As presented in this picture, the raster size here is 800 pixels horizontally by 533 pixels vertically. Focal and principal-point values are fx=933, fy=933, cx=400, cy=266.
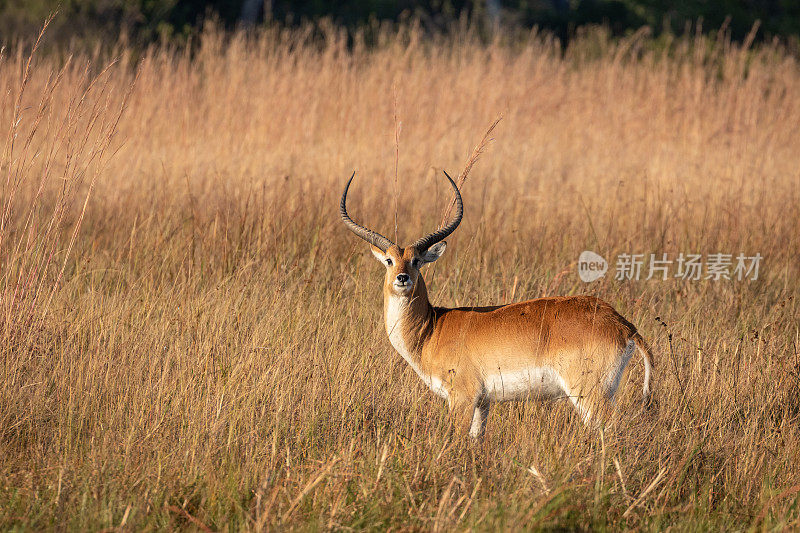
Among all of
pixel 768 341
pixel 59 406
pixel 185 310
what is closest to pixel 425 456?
pixel 59 406

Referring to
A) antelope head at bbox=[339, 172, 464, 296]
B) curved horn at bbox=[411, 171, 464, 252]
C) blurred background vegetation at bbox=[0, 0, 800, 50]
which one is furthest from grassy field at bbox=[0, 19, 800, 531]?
blurred background vegetation at bbox=[0, 0, 800, 50]

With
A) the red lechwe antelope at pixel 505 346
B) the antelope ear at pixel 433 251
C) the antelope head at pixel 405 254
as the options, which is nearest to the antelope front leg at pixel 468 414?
the red lechwe antelope at pixel 505 346

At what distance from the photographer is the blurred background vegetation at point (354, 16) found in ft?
48.9

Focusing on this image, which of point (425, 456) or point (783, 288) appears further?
point (783, 288)

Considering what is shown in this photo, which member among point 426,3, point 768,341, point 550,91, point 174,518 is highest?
point 426,3

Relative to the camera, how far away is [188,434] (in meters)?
3.48

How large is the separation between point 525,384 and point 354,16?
1597 centimetres

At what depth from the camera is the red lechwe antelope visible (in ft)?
12.5

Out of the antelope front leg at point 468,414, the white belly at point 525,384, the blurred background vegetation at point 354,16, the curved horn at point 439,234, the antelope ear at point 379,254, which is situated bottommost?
the antelope front leg at point 468,414

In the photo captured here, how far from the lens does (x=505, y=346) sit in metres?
3.95

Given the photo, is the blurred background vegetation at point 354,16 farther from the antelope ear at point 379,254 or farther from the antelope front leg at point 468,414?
the antelope front leg at point 468,414

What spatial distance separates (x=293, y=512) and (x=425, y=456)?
572 mm

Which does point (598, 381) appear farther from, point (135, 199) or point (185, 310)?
point (135, 199)

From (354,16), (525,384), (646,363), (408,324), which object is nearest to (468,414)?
(525,384)
